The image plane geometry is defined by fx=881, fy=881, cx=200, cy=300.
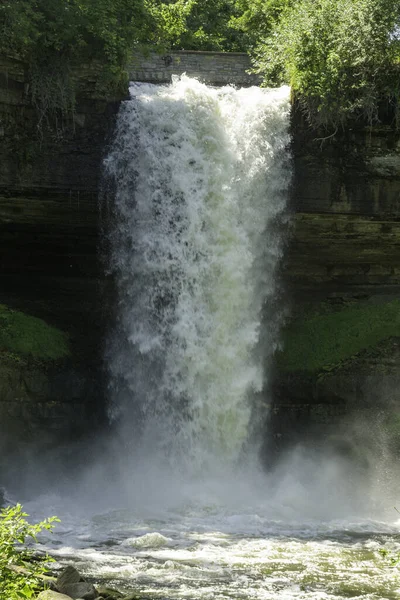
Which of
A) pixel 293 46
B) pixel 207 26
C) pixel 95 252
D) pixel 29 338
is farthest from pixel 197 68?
pixel 207 26

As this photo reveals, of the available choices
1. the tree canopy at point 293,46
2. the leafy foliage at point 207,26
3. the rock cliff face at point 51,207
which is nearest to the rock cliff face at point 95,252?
Result: the rock cliff face at point 51,207

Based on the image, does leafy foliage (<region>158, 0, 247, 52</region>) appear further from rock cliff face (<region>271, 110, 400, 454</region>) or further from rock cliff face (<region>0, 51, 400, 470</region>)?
rock cliff face (<region>271, 110, 400, 454</region>)

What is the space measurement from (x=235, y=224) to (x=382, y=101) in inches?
175

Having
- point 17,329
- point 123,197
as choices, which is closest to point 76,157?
point 123,197

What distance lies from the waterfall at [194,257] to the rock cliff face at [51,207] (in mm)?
627

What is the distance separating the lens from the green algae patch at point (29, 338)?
797 inches

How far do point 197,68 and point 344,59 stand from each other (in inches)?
199

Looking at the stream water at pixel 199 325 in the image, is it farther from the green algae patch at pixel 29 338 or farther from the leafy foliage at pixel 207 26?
the leafy foliage at pixel 207 26

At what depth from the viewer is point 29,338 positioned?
2077 centimetres

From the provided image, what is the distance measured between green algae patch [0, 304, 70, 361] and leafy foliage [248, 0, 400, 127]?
796 cm

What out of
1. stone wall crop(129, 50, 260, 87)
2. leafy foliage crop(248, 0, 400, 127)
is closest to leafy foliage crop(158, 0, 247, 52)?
stone wall crop(129, 50, 260, 87)

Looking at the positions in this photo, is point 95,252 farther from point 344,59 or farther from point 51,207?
point 344,59

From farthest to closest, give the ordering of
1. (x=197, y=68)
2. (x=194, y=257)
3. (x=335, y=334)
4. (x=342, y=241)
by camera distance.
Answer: (x=197, y=68) < (x=335, y=334) < (x=342, y=241) < (x=194, y=257)

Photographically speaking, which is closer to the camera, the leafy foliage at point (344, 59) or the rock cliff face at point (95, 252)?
the rock cliff face at point (95, 252)
